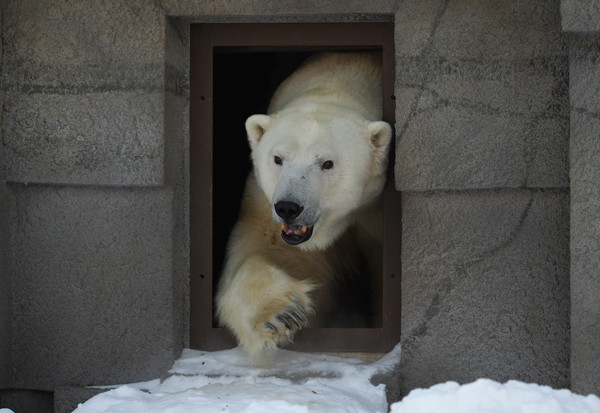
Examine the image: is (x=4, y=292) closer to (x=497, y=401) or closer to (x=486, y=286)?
(x=486, y=286)

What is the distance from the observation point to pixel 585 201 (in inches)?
129

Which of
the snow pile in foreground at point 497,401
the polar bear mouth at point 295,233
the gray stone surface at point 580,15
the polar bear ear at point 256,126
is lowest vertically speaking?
the snow pile in foreground at point 497,401

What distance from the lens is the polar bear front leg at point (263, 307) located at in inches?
140

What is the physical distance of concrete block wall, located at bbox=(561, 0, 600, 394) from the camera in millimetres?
3244

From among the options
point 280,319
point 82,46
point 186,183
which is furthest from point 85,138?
point 280,319

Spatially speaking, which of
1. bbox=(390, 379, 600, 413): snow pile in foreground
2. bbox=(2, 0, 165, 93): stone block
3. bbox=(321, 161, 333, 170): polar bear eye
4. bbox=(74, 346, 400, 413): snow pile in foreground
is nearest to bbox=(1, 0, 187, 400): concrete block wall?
bbox=(2, 0, 165, 93): stone block

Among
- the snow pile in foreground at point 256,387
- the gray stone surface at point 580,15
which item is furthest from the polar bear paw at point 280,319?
the gray stone surface at point 580,15

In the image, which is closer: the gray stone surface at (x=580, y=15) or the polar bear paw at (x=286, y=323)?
the gray stone surface at (x=580, y=15)

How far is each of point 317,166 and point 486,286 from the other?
81 cm

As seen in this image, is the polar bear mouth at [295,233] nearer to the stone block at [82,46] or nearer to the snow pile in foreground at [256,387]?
the snow pile in foreground at [256,387]

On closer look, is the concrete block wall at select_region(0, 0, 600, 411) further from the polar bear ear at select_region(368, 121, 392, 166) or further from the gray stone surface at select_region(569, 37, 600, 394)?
the polar bear ear at select_region(368, 121, 392, 166)

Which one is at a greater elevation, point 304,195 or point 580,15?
point 580,15

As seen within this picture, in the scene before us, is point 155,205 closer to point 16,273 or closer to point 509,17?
point 16,273

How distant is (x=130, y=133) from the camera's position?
3717mm
